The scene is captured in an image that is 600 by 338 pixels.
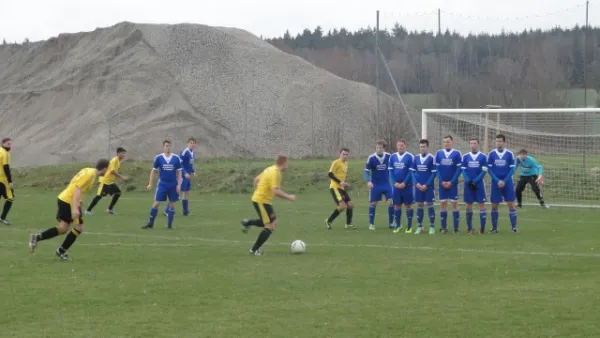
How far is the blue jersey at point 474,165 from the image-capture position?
846 inches

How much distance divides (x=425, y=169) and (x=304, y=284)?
9010 mm

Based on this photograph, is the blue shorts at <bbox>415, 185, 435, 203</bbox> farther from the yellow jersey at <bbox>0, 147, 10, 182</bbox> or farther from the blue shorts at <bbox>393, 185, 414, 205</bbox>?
the yellow jersey at <bbox>0, 147, 10, 182</bbox>

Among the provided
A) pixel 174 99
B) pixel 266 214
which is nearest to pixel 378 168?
pixel 266 214

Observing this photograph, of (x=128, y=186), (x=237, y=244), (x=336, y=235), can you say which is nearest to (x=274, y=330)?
(x=237, y=244)

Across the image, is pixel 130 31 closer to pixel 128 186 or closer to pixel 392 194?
pixel 128 186

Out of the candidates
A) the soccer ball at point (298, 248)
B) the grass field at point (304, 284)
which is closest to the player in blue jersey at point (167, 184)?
the grass field at point (304, 284)

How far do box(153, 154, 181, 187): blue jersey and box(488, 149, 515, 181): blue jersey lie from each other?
7784 millimetres

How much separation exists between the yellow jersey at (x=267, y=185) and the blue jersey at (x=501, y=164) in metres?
7.14

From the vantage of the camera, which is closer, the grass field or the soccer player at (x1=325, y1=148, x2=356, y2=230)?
the grass field

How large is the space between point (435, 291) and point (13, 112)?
5667 centimetres

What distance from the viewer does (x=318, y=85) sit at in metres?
62.7

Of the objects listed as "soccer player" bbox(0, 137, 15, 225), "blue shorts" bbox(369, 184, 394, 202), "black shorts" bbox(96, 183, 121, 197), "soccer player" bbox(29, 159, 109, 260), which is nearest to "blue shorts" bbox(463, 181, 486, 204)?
"blue shorts" bbox(369, 184, 394, 202)

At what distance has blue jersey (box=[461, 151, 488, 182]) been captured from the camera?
21.5 m

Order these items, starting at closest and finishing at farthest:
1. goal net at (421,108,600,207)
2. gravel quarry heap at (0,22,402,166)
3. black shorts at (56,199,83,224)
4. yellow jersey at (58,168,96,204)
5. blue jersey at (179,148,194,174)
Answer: yellow jersey at (58,168,96,204)
black shorts at (56,199,83,224)
blue jersey at (179,148,194,174)
goal net at (421,108,600,207)
gravel quarry heap at (0,22,402,166)
